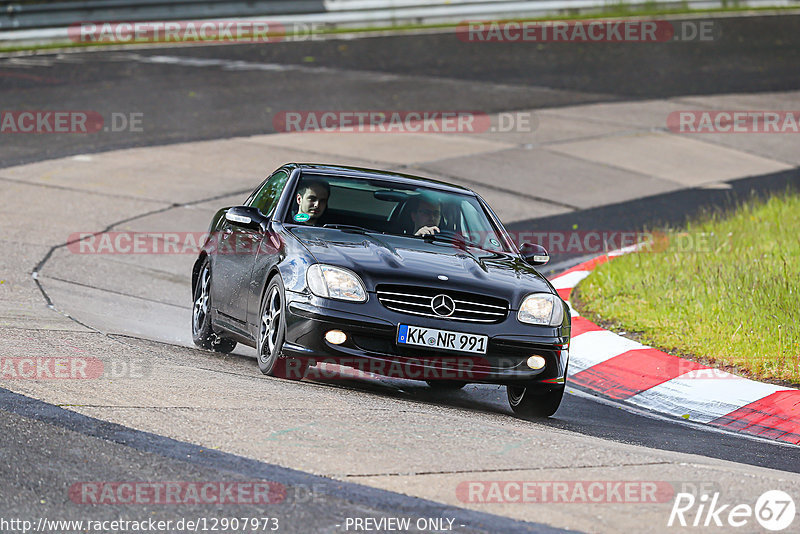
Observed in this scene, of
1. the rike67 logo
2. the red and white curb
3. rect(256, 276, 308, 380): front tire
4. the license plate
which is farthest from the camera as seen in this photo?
the red and white curb

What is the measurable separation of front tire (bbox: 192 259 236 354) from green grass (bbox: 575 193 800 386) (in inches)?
126

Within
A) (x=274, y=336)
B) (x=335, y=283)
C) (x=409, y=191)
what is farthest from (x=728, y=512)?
(x=409, y=191)

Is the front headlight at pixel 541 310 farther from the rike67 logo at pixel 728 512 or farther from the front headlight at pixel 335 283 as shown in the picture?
the rike67 logo at pixel 728 512

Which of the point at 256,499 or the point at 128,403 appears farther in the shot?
the point at 128,403

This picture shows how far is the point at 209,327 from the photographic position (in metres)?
9.13

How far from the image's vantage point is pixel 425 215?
28.0ft

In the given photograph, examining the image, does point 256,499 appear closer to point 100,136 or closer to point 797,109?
point 100,136

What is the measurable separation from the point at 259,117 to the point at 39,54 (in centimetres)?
707

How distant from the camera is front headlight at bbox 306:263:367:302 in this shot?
7.21 m

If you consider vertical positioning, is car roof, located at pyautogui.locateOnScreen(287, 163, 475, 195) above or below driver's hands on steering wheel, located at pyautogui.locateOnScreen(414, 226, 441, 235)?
above

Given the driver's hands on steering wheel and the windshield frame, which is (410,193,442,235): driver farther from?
the windshield frame

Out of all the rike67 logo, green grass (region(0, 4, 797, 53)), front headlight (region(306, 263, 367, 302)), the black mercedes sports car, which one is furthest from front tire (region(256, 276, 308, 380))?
green grass (region(0, 4, 797, 53))

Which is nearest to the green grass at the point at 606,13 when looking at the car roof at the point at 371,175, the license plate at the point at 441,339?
the car roof at the point at 371,175

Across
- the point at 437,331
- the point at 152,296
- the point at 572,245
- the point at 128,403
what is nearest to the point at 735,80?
the point at 572,245
